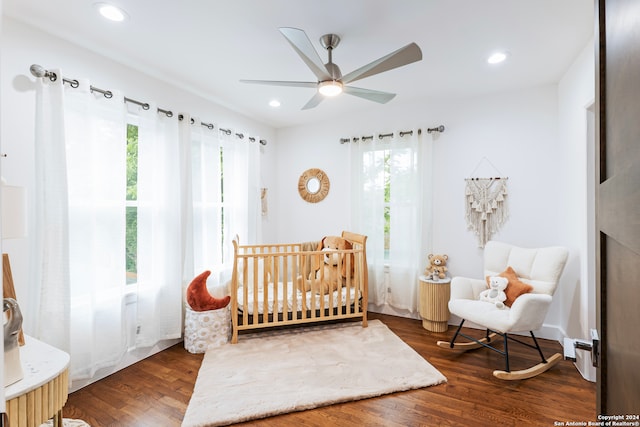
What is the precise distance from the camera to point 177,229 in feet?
9.27

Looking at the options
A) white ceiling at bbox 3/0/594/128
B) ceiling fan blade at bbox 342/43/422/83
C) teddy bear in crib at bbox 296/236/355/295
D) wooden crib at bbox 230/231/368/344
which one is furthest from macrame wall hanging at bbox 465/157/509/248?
ceiling fan blade at bbox 342/43/422/83

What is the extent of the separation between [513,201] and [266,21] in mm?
2819

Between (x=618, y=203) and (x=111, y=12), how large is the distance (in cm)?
257

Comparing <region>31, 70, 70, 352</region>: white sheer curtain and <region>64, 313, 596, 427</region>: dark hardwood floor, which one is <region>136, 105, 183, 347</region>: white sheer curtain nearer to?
<region>64, 313, 596, 427</region>: dark hardwood floor

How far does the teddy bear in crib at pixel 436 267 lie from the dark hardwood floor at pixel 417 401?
912mm

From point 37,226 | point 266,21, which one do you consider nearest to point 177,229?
point 37,226

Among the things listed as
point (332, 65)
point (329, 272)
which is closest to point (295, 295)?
point (329, 272)

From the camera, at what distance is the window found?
257cm

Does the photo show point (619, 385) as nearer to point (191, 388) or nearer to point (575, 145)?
Result: point (191, 388)

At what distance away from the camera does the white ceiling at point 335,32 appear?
6.10 ft

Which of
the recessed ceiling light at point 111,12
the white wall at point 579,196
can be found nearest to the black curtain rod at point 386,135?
the white wall at point 579,196

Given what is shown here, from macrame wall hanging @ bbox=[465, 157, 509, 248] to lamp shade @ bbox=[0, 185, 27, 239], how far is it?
11.5 feet

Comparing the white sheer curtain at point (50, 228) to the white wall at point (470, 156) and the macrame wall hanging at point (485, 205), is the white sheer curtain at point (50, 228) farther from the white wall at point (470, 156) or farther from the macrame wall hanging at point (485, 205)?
the macrame wall hanging at point (485, 205)

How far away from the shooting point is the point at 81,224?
2.18 m
